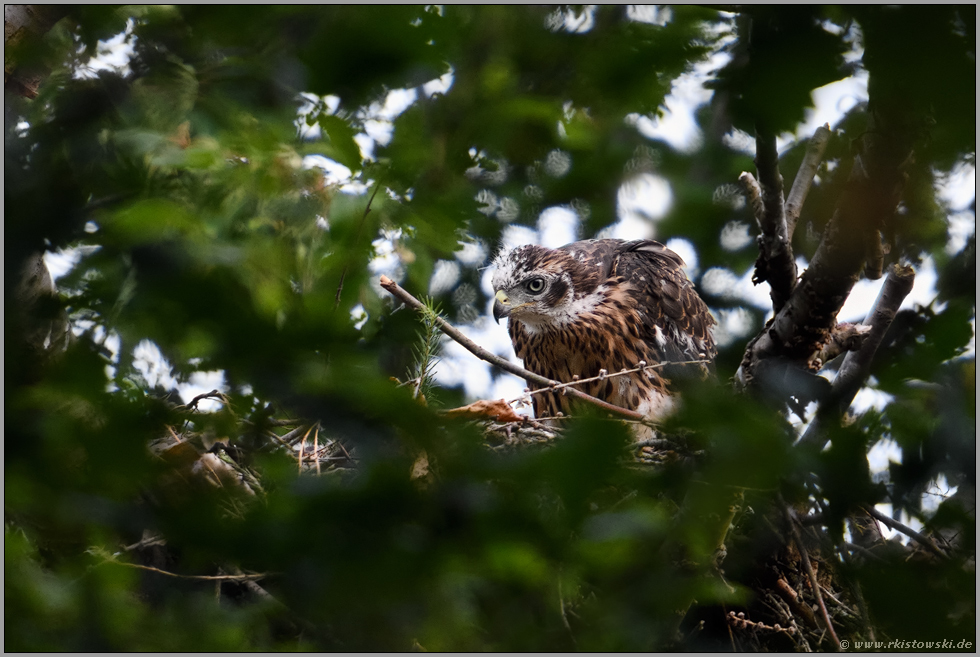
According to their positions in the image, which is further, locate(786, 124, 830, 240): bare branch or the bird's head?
the bird's head

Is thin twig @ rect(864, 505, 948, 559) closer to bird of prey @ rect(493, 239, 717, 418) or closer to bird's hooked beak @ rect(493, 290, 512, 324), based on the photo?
bird of prey @ rect(493, 239, 717, 418)

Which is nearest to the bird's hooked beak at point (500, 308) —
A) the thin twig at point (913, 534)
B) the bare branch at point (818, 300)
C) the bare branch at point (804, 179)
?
the bare branch at point (818, 300)

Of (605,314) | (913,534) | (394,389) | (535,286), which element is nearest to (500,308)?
(535,286)

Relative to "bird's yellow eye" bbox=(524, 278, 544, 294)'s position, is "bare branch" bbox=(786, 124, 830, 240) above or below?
above

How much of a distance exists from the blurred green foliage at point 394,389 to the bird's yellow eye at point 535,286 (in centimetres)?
279

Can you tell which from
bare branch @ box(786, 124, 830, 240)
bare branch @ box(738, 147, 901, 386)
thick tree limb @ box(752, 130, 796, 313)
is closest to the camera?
bare branch @ box(738, 147, 901, 386)

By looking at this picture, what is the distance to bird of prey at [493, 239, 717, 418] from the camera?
157 inches

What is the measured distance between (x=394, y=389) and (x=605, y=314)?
3.42m

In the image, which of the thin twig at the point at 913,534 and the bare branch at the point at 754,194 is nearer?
the thin twig at the point at 913,534

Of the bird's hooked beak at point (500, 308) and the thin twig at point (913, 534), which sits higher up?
the bird's hooked beak at point (500, 308)

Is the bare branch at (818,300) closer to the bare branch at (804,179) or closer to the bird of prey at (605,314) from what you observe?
the bare branch at (804,179)

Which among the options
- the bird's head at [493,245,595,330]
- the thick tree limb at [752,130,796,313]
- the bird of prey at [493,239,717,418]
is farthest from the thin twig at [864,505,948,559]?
the bird's head at [493,245,595,330]

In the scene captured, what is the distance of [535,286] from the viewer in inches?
164

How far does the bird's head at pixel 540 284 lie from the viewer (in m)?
4.14
